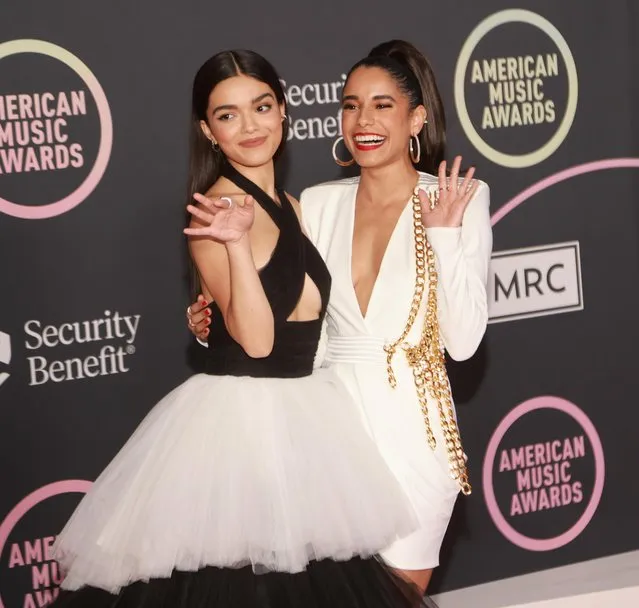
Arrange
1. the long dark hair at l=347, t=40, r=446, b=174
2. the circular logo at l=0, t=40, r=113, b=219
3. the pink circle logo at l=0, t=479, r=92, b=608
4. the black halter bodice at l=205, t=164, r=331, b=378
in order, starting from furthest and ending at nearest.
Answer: the pink circle logo at l=0, t=479, r=92, b=608, the circular logo at l=0, t=40, r=113, b=219, the long dark hair at l=347, t=40, r=446, b=174, the black halter bodice at l=205, t=164, r=331, b=378

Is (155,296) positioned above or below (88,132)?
below

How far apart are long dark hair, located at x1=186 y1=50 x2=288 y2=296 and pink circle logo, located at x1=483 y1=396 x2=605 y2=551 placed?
2.04 meters

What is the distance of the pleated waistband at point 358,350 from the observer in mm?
3255

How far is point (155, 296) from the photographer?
4.25 metres

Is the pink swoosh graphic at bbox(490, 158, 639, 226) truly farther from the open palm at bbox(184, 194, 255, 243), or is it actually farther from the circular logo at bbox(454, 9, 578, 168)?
the open palm at bbox(184, 194, 255, 243)

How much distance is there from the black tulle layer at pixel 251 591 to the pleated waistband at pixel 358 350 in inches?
22.4

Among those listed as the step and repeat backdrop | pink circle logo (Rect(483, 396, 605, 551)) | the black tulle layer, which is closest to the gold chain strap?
Result: the black tulle layer

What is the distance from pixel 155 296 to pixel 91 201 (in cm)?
40

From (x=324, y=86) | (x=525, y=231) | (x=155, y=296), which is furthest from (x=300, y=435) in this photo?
(x=525, y=231)

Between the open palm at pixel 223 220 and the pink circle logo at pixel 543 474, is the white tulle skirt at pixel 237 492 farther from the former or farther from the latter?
the pink circle logo at pixel 543 474

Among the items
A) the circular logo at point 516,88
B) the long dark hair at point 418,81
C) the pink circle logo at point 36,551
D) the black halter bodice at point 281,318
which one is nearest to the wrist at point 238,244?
the black halter bodice at point 281,318

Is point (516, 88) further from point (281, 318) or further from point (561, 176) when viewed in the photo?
point (281, 318)

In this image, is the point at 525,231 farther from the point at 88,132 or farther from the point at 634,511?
the point at 88,132

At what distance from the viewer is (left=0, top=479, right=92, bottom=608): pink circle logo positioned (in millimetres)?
4152
